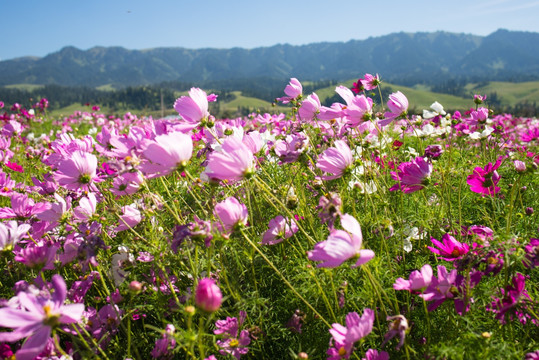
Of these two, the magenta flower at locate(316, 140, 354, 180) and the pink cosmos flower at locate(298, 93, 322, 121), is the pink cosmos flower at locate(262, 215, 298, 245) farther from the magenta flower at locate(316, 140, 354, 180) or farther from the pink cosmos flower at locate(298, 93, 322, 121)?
the pink cosmos flower at locate(298, 93, 322, 121)

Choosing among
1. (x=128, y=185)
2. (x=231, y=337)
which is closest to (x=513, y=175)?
(x=231, y=337)

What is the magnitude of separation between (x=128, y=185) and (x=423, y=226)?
61.0 inches

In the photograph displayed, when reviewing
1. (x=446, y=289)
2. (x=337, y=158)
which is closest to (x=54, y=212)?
(x=337, y=158)

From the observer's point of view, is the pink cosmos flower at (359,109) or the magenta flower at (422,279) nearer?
the magenta flower at (422,279)

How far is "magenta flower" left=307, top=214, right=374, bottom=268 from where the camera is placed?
105cm

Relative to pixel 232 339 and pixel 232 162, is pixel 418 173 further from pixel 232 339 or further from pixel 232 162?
pixel 232 339

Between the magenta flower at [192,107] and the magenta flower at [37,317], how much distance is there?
89 centimetres

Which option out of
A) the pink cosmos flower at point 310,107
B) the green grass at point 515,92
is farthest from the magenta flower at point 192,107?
the green grass at point 515,92

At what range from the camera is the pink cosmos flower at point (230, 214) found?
1.27m

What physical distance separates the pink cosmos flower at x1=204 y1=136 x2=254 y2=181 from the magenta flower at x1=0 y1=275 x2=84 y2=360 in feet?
1.88

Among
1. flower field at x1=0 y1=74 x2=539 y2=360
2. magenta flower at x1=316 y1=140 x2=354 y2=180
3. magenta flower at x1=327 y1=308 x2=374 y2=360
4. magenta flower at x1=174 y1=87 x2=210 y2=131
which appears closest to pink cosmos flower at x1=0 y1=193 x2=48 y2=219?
flower field at x1=0 y1=74 x2=539 y2=360

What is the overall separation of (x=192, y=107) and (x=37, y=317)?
3.31 feet

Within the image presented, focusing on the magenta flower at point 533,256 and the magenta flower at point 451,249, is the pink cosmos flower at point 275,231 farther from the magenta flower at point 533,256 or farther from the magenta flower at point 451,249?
the magenta flower at point 533,256

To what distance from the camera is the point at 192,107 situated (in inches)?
63.1
